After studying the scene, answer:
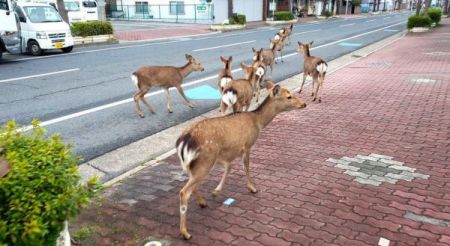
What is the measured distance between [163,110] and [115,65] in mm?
7504

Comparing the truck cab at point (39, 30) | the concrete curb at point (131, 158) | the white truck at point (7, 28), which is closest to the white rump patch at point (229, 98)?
the concrete curb at point (131, 158)

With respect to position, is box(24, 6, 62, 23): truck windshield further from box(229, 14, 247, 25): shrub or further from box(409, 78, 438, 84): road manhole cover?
box(229, 14, 247, 25): shrub

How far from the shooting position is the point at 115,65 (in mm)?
16859

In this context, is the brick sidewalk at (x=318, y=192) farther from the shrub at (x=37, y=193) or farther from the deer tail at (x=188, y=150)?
the shrub at (x=37, y=193)

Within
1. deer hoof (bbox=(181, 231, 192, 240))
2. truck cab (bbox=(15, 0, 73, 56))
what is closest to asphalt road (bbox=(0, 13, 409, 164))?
truck cab (bbox=(15, 0, 73, 56))

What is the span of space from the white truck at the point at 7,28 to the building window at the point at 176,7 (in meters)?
32.2

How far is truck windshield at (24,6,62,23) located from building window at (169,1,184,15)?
29.2 meters

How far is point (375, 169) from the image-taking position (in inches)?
257

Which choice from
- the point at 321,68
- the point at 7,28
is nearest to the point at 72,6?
the point at 7,28

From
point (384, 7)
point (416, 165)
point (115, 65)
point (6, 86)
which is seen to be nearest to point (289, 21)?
point (115, 65)

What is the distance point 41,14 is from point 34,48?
6.63 feet

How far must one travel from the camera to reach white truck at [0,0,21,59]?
18016 mm

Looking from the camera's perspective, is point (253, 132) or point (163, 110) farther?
point (163, 110)

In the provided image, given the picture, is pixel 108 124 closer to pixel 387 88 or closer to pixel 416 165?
pixel 416 165
